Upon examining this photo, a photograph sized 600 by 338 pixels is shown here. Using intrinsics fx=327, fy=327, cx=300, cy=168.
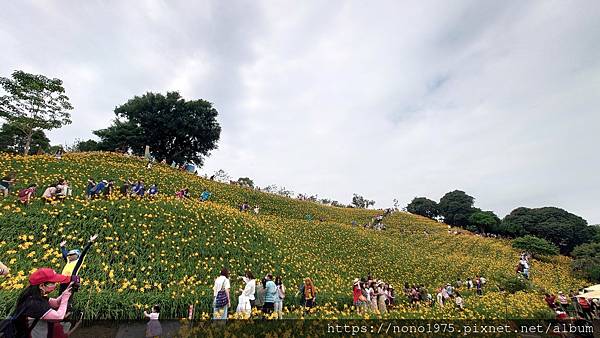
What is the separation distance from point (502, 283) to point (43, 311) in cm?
2306

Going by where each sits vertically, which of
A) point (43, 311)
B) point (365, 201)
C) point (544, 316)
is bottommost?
point (544, 316)

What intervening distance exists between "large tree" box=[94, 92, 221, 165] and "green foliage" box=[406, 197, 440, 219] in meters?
53.6

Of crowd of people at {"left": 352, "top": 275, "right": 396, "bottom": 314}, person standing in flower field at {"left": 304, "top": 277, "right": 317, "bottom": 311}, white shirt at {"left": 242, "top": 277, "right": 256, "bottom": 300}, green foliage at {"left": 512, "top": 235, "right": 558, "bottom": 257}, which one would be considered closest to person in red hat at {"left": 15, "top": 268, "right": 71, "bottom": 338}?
white shirt at {"left": 242, "top": 277, "right": 256, "bottom": 300}

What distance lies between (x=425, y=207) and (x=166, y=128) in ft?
201

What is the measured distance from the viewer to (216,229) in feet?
58.9

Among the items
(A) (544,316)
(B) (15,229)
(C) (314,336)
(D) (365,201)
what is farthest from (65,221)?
(D) (365,201)

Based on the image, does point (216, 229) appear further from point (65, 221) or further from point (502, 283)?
point (502, 283)

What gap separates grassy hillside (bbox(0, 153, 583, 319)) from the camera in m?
10.6

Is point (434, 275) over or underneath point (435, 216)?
underneath

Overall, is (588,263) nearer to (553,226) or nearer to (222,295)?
(553,226)

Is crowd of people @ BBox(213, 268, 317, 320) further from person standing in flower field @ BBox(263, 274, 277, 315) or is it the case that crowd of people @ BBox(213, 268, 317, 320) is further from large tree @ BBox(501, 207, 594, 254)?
large tree @ BBox(501, 207, 594, 254)

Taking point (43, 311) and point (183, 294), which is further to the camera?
point (183, 294)

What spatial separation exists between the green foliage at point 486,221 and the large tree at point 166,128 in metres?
49.6

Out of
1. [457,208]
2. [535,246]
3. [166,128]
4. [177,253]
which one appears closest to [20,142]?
[166,128]
